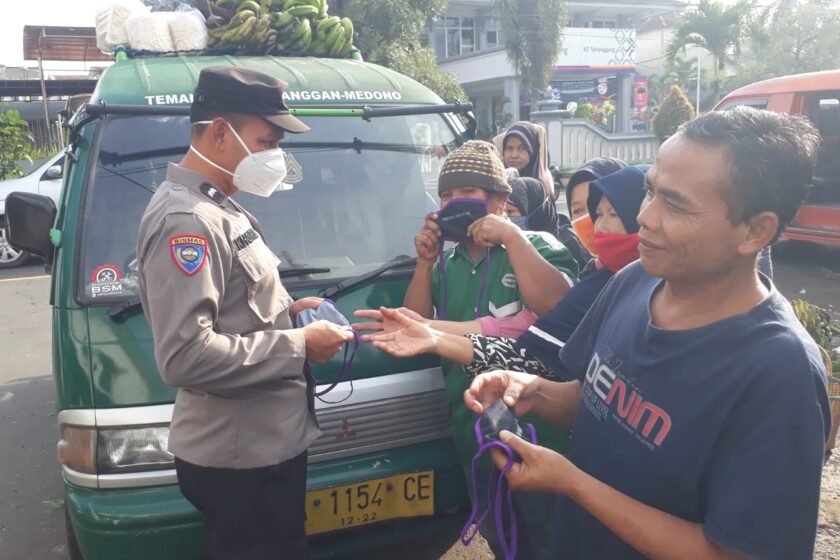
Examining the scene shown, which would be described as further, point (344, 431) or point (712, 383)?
point (344, 431)

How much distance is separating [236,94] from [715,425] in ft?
4.81

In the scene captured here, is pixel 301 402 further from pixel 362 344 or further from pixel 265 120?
pixel 265 120

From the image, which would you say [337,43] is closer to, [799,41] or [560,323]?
[560,323]

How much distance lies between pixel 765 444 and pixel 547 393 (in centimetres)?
70

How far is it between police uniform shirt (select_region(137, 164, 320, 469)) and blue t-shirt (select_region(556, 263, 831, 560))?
2.84 feet

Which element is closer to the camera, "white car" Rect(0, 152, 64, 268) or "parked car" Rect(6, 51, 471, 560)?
"parked car" Rect(6, 51, 471, 560)

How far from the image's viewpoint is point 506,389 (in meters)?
1.73

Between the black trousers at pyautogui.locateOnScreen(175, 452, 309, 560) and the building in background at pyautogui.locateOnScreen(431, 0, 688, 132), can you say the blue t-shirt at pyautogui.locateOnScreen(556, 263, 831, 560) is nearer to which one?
the black trousers at pyautogui.locateOnScreen(175, 452, 309, 560)

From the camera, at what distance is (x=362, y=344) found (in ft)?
8.60

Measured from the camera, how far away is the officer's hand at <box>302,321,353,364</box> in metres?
1.92

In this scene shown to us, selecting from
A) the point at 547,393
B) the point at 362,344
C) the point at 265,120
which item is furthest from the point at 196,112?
the point at 547,393

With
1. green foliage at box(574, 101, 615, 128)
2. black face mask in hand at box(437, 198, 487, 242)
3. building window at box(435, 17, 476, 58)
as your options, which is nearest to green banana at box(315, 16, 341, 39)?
black face mask in hand at box(437, 198, 487, 242)

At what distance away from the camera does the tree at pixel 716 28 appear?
27.2 m

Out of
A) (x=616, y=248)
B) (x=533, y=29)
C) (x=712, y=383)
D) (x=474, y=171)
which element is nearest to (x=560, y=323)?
(x=616, y=248)
